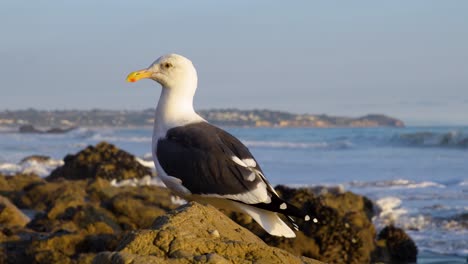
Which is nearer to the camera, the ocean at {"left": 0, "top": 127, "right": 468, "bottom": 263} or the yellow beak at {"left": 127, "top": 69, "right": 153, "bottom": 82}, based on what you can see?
the yellow beak at {"left": 127, "top": 69, "right": 153, "bottom": 82}

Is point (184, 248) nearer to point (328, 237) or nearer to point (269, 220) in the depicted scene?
point (269, 220)

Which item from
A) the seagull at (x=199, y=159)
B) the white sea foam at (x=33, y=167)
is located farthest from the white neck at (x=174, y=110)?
the white sea foam at (x=33, y=167)

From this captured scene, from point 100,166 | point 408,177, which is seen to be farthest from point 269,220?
point 408,177

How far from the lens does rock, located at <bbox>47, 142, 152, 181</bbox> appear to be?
48.2 feet

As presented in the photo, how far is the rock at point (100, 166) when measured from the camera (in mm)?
14680

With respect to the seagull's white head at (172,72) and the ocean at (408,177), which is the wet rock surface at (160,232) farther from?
the seagull's white head at (172,72)

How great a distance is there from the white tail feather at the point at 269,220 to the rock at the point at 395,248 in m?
4.67

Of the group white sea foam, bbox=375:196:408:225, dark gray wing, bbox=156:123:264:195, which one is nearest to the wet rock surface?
white sea foam, bbox=375:196:408:225

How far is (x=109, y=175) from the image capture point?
14.5m

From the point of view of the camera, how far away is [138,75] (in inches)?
223

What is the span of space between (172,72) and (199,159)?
2.20 ft

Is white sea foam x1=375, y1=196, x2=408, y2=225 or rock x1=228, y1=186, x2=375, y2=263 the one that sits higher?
rock x1=228, y1=186, x2=375, y2=263

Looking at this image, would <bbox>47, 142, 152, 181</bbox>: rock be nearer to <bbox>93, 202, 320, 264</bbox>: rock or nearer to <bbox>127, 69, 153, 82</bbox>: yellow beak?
<bbox>127, 69, 153, 82</bbox>: yellow beak

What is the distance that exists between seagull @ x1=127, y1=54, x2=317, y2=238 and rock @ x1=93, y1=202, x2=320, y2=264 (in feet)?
4.35
